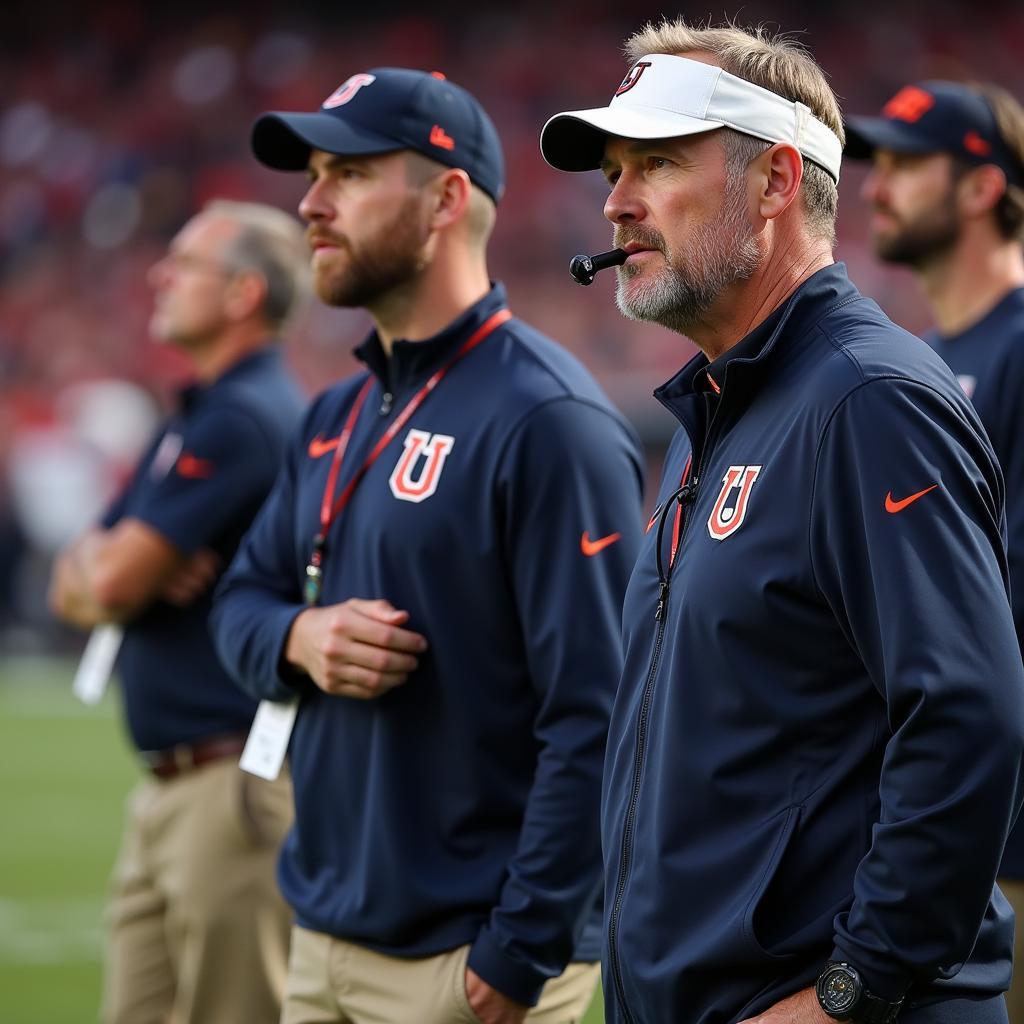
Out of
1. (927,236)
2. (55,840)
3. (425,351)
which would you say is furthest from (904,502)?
(55,840)

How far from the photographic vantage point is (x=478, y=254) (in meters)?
3.36

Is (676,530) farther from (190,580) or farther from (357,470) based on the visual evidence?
(190,580)

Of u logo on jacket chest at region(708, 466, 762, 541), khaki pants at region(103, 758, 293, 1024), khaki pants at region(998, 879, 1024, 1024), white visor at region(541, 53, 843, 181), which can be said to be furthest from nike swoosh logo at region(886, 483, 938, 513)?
khaki pants at region(103, 758, 293, 1024)

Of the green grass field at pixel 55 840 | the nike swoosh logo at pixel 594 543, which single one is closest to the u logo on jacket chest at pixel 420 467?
the nike swoosh logo at pixel 594 543

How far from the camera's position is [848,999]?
73.6 inches

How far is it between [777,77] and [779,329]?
1.24 feet

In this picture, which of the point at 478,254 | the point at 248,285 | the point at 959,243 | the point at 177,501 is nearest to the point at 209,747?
the point at 177,501

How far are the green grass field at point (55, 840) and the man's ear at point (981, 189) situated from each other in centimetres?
322

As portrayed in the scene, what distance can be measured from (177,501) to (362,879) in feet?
5.46

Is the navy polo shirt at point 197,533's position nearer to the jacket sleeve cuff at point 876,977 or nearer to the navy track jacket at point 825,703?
the navy track jacket at point 825,703

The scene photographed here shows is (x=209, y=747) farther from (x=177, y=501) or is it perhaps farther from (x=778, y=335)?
(x=778, y=335)

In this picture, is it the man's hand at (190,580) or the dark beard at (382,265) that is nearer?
the dark beard at (382,265)

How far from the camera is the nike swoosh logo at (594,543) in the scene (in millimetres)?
2898

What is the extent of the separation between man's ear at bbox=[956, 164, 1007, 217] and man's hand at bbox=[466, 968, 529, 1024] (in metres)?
2.12
